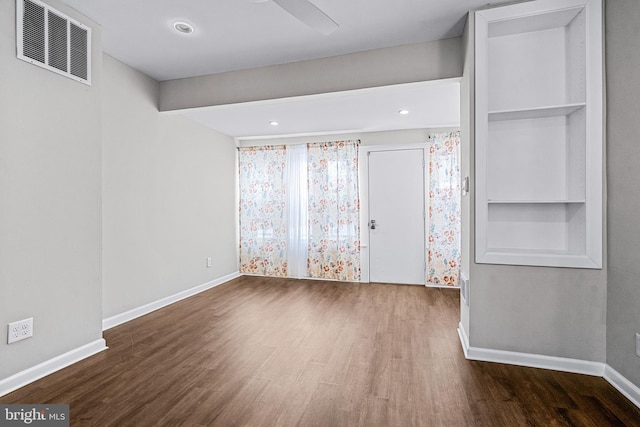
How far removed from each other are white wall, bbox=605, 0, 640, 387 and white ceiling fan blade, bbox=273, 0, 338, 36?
1.83 m

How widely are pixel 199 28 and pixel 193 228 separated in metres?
2.53

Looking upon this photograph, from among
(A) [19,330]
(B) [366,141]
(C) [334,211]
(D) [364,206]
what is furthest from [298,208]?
(A) [19,330]

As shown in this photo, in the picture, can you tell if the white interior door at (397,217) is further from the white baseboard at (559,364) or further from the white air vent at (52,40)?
the white air vent at (52,40)

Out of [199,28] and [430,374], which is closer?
[430,374]

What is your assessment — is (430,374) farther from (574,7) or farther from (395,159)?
(395,159)

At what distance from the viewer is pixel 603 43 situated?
6.74ft

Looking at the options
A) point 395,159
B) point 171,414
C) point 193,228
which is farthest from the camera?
point 395,159

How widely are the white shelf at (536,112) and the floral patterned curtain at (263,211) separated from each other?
351 centimetres

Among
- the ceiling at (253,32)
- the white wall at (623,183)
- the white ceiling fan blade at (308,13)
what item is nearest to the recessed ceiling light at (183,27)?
the ceiling at (253,32)

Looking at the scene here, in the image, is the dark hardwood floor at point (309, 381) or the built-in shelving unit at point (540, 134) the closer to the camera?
the dark hardwood floor at point (309, 381)

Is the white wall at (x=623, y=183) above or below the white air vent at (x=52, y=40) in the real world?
below

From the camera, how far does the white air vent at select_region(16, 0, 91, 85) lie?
78.9 inches

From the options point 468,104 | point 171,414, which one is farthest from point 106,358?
point 468,104

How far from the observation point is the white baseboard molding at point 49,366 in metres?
1.92
